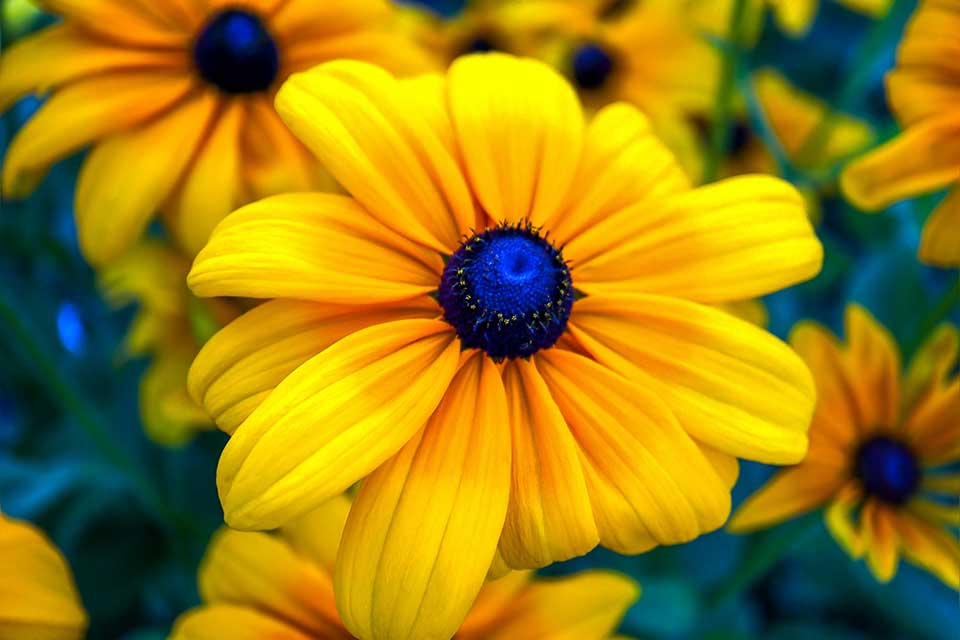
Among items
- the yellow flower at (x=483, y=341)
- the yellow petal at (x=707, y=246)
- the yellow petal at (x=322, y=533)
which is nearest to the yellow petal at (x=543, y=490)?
the yellow flower at (x=483, y=341)

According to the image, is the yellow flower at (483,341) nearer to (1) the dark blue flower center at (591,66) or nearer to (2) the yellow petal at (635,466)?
(2) the yellow petal at (635,466)

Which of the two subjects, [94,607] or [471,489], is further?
[94,607]

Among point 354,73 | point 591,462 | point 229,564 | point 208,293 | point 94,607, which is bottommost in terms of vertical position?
point 94,607

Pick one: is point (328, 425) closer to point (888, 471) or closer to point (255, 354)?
point (255, 354)

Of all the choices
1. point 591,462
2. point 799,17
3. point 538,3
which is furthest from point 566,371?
point 538,3

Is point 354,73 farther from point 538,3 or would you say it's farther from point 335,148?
point 538,3

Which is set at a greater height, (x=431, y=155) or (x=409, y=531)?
(x=431, y=155)
